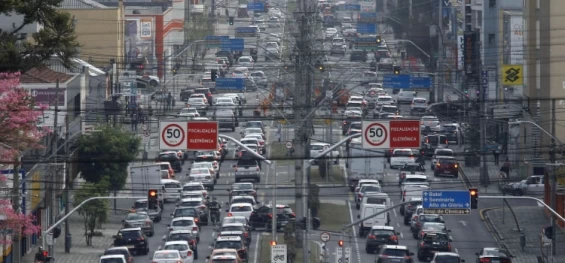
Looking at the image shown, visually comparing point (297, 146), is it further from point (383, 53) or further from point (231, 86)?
point (383, 53)

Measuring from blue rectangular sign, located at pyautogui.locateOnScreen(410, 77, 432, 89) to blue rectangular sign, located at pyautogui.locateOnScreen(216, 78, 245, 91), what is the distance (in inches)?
413

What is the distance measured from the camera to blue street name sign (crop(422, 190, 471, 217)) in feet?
134

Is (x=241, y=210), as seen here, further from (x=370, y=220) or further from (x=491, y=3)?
(x=491, y=3)

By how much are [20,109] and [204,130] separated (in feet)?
24.6

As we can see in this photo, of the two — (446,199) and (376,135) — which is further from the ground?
(376,135)

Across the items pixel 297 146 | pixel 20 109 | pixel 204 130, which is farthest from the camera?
pixel 297 146

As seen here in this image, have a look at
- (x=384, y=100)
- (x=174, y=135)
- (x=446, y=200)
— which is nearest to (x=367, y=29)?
(x=384, y=100)

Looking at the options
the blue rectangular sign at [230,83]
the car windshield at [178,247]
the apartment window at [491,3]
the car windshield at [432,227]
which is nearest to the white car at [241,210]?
the car windshield at [432,227]

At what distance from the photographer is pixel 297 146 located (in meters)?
43.9

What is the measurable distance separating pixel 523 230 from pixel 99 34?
38.1 metres

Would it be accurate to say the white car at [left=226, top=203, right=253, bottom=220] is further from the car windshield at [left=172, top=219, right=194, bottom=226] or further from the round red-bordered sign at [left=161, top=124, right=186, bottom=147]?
the round red-bordered sign at [left=161, top=124, right=186, bottom=147]

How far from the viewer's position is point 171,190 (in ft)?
181

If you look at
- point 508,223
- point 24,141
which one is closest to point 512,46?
point 508,223

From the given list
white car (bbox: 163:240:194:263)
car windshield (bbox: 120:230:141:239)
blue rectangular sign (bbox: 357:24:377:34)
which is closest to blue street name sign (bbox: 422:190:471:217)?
white car (bbox: 163:240:194:263)
